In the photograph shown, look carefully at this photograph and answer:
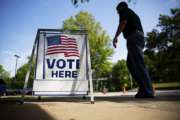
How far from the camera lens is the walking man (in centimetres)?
496

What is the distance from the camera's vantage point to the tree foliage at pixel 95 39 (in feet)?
117

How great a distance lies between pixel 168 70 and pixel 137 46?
153 feet

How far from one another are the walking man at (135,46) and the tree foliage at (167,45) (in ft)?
135

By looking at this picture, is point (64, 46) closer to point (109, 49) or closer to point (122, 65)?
point (109, 49)

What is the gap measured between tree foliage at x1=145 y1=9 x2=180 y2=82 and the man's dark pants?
4115cm

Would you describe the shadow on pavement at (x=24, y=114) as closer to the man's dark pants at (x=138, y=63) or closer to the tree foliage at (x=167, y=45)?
the man's dark pants at (x=138, y=63)

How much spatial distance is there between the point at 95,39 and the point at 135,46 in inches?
1209

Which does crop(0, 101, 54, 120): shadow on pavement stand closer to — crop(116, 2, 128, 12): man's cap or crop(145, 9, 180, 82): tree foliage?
crop(116, 2, 128, 12): man's cap

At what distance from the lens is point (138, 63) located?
16.4 ft

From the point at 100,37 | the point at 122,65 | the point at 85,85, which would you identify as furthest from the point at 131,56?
the point at 122,65

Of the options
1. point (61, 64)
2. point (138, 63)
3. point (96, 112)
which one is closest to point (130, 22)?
point (138, 63)

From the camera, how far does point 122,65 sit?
87750mm

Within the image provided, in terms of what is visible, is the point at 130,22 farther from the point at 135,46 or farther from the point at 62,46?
the point at 62,46

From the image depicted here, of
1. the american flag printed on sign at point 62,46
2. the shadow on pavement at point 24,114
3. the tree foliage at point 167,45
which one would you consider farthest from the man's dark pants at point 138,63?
the tree foliage at point 167,45
